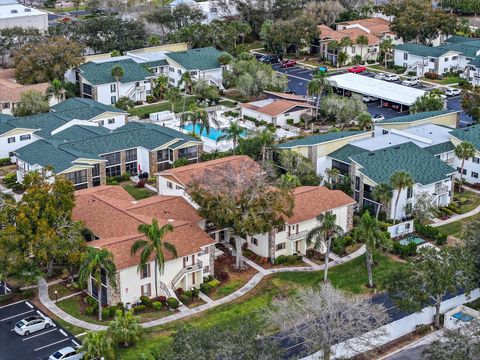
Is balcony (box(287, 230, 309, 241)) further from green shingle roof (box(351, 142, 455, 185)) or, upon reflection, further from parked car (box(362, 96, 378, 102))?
parked car (box(362, 96, 378, 102))

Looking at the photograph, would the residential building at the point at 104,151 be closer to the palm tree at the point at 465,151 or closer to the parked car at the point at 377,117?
the parked car at the point at 377,117

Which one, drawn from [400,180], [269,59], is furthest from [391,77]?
[400,180]

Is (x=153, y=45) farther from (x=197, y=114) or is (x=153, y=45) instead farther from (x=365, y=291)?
(x=365, y=291)

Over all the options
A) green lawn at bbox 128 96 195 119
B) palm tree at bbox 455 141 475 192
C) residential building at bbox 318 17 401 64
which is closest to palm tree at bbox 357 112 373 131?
palm tree at bbox 455 141 475 192

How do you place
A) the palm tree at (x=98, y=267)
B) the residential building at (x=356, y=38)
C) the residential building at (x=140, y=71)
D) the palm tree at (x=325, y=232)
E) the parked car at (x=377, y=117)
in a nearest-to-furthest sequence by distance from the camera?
the palm tree at (x=98, y=267), the palm tree at (x=325, y=232), the parked car at (x=377, y=117), the residential building at (x=140, y=71), the residential building at (x=356, y=38)

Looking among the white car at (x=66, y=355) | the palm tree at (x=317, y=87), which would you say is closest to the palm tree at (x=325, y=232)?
the white car at (x=66, y=355)

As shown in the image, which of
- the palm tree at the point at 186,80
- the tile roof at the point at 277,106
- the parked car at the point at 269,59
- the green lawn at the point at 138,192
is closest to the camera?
the green lawn at the point at 138,192

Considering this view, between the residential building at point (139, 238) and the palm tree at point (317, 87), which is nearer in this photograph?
the residential building at point (139, 238)
